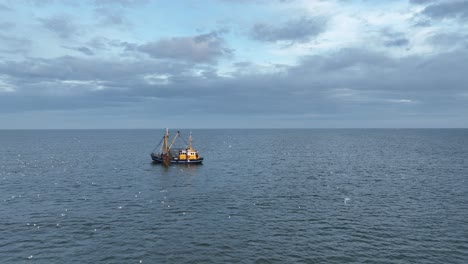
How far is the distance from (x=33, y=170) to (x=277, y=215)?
81562 mm

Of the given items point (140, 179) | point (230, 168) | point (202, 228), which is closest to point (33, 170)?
point (140, 179)

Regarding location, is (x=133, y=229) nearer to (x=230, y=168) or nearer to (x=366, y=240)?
(x=366, y=240)

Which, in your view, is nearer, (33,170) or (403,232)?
(403,232)

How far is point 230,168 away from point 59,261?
74.5 meters

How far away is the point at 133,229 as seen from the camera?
1873 inches

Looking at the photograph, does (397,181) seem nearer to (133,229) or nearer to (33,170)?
(133,229)

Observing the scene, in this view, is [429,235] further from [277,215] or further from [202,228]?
[202,228]

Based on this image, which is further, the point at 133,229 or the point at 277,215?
the point at 277,215

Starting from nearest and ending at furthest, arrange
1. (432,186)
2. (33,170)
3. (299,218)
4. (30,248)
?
(30,248), (299,218), (432,186), (33,170)

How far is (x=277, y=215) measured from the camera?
54.5m

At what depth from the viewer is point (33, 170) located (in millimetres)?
101625

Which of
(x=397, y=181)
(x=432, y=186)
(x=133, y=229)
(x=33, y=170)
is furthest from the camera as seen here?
(x=33, y=170)

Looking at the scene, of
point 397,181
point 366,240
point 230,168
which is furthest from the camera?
point 230,168

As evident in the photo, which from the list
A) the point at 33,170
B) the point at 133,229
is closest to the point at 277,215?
the point at 133,229
